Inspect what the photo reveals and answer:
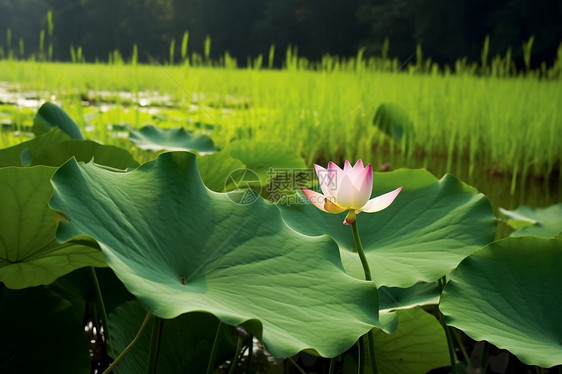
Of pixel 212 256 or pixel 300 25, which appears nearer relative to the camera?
pixel 212 256

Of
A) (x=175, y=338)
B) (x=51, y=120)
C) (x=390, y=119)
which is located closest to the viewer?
(x=175, y=338)

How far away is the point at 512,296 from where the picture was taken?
47 cm

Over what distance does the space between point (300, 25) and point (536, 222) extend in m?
15.2

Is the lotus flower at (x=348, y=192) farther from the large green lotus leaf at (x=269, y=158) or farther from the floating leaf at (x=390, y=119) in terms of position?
the floating leaf at (x=390, y=119)

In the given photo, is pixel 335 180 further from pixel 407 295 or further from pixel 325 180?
pixel 407 295

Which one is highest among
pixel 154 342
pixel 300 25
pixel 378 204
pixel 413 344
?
pixel 300 25

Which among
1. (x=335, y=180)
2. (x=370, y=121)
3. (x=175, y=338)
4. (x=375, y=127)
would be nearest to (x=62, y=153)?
(x=175, y=338)

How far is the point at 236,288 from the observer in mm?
391

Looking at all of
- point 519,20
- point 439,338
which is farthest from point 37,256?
point 519,20

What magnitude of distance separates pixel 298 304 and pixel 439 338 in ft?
1.06

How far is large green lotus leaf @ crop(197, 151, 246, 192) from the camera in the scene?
29.8 inches

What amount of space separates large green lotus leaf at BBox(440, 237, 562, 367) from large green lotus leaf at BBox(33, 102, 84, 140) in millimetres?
733

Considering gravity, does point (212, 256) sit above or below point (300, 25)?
below

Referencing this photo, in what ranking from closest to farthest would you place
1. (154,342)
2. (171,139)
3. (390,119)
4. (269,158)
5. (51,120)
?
1. (154,342)
2. (51,120)
3. (269,158)
4. (171,139)
5. (390,119)
